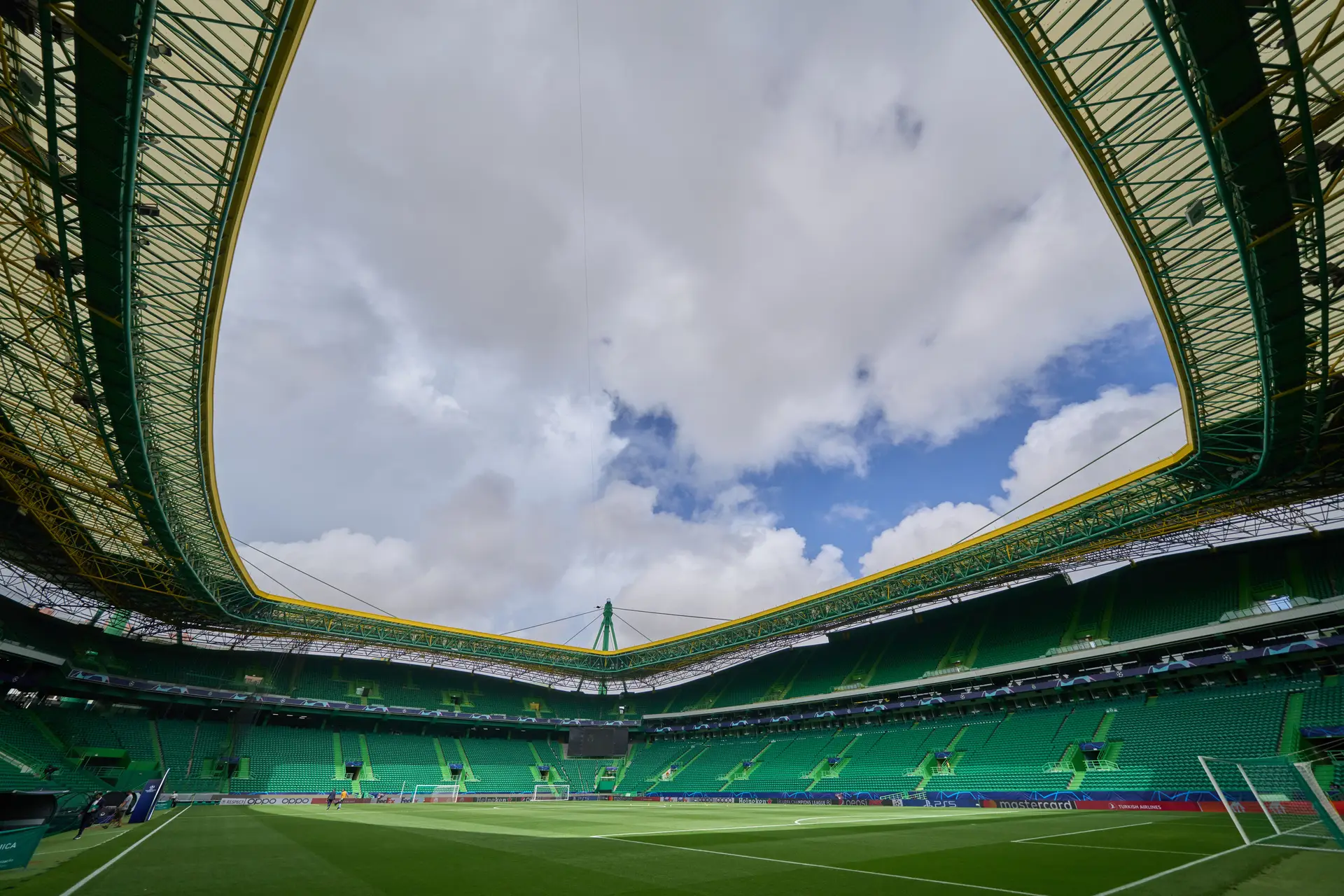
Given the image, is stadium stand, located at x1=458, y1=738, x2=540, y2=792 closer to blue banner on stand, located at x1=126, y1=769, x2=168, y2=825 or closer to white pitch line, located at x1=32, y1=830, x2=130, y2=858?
blue banner on stand, located at x1=126, y1=769, x2=168, y2=825

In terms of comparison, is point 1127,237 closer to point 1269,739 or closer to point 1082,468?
point 1082,468

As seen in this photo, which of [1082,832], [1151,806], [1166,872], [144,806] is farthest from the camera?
[1151,806]

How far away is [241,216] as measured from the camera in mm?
15109

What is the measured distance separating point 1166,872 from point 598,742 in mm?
62405

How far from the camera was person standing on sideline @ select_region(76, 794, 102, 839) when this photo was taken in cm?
1806

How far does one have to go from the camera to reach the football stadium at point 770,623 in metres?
11.7

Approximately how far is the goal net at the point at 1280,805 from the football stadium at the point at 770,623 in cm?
24

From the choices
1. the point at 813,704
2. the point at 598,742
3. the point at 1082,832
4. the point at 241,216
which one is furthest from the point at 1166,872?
the point at 598,742

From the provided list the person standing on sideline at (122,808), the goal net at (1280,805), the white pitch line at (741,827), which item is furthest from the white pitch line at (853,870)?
the person standing on sideline at (122,808)

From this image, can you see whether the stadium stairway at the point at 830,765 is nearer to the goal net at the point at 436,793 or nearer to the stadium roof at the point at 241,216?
the stadium roof at the point at 241,216

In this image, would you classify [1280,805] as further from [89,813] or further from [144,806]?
[144,806]

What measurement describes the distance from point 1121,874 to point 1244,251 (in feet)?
46.9

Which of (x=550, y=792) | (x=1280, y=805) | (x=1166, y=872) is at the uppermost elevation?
(x=1280, y=805)

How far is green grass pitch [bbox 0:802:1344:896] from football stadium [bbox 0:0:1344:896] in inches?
7.7
